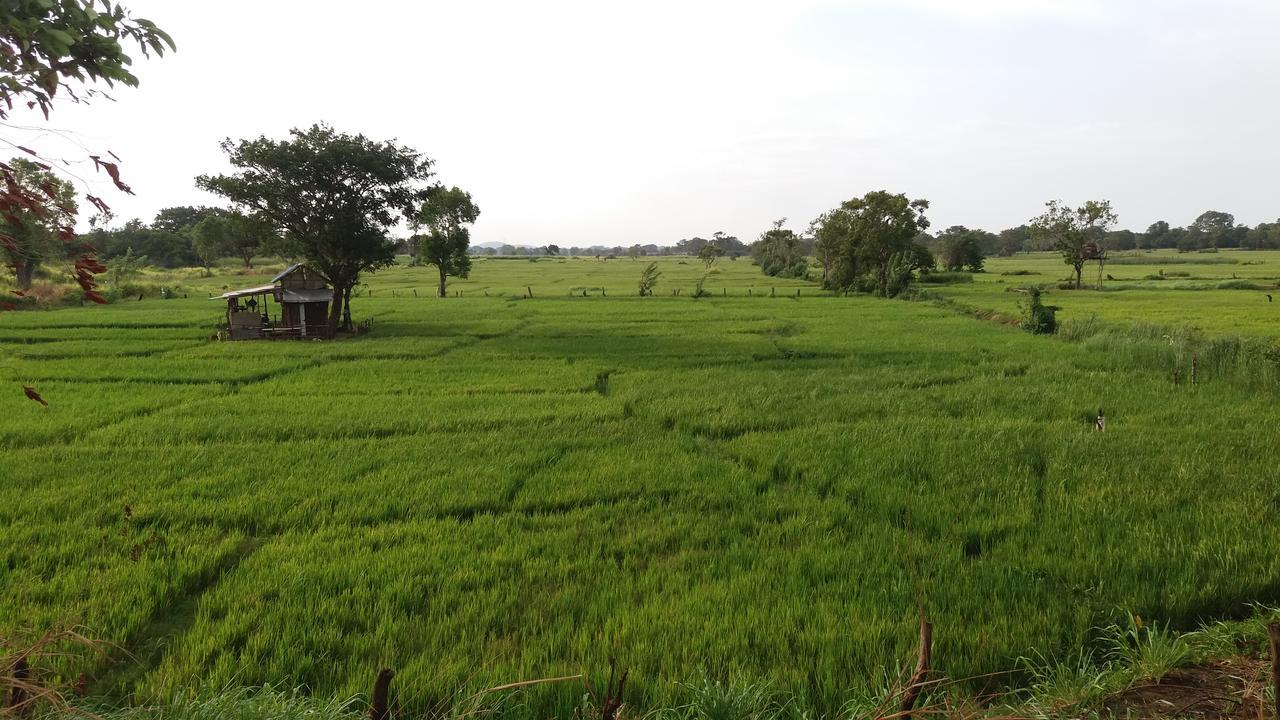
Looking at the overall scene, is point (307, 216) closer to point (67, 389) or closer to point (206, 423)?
point (67, 389)

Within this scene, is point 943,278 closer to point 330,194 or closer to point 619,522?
point 330,194

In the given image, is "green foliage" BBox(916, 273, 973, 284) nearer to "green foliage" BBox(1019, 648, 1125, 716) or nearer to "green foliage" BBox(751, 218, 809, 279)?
"green foliage" BBox(751, 218, 809, 279)

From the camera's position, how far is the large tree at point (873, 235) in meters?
50.1

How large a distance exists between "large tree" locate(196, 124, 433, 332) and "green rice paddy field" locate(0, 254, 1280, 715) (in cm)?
1065

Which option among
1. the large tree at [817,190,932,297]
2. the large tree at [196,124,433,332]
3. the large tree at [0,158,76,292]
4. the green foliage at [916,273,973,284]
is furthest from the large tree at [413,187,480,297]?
the large tree at [0,158,76,292]

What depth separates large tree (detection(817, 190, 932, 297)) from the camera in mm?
50094

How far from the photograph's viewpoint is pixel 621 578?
5.62m

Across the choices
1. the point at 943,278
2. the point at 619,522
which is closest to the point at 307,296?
the point at 619,522

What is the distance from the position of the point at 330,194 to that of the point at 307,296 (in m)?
3.97

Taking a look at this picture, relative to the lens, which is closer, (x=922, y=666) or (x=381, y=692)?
(x=922, y=666)

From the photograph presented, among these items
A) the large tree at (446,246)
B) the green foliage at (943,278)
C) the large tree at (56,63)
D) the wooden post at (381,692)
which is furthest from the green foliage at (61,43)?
the green foliage at (943,278)

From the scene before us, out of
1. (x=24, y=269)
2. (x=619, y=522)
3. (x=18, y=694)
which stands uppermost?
(x=24, y=269)

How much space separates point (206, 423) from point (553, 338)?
13827mm

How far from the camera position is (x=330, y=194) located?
25016mm
